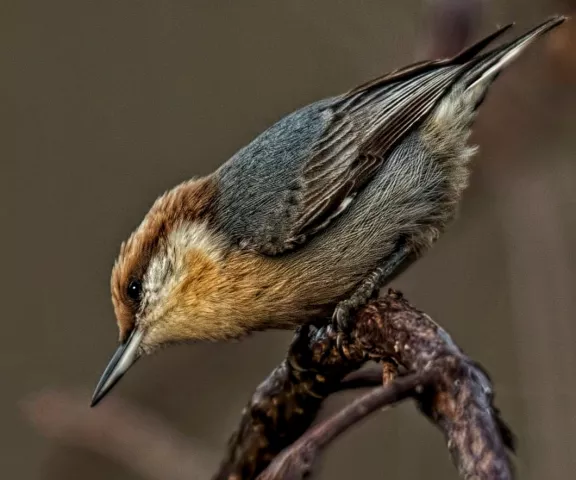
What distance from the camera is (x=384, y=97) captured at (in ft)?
11.1

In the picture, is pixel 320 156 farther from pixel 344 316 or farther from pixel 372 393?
pixel 372 393

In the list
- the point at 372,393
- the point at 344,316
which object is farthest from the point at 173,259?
the point at 372,393

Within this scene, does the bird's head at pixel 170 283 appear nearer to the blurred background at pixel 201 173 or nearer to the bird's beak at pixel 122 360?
the bird's beak at pixel 122 360

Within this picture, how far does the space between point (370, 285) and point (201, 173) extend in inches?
111

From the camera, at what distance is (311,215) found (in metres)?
3.08

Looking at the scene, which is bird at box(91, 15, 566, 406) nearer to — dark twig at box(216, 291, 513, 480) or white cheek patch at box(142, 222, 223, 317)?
white cheek patch at box(142, 222, 223, 317)

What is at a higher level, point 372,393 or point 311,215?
point 372,393

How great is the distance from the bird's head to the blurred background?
8.8 inches

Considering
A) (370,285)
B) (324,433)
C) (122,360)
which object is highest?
(324,433)

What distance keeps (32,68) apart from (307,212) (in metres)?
3.77

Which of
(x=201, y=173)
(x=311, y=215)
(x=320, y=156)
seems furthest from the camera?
(x=201, y=173)

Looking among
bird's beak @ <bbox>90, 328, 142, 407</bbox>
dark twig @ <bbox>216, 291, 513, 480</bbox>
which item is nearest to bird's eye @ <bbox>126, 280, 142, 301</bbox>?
bird's beak @ <bbox>90, 328, 142, 407</bbox>

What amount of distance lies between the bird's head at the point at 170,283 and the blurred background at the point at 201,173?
0.74 feet

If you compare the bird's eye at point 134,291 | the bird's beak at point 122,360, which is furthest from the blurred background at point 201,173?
the bird's eye at point 134,291
